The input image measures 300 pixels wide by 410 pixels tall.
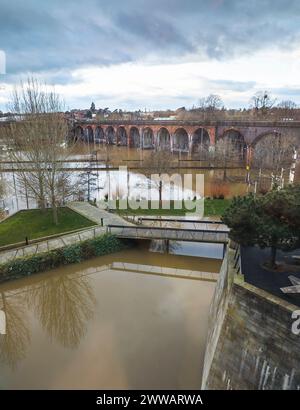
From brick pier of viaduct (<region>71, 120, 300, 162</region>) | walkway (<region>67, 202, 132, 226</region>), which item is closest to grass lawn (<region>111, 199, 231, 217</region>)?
walkway (<region>67, 202, 132, 226</region>)

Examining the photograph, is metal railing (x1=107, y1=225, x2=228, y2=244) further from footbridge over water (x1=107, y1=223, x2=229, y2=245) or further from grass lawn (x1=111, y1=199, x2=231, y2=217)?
grass lawn (x1=111, y1=199, x2=231, y2=217)

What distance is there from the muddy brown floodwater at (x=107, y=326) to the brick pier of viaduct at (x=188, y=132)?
13373 mm

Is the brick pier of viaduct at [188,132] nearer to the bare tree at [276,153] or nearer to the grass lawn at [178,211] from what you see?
the bare tree at [276,153]

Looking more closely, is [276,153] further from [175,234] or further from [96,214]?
[96,214]

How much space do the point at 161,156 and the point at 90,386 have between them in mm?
16697

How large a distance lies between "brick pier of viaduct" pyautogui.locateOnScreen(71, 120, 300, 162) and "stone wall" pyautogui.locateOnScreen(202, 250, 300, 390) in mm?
18905

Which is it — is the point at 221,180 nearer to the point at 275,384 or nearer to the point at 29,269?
the point at 29,269

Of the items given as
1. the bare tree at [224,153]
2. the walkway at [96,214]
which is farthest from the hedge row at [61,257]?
the bare tree at [224,153]

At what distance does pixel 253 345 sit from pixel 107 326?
5207 mm

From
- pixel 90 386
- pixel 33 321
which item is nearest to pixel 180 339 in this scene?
pixel 90 386

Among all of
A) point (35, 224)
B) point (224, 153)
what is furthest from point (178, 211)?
point (224, 153)

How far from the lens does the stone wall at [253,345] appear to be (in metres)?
5.47

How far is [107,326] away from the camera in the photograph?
9.56 m

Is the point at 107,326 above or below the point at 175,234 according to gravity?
below
